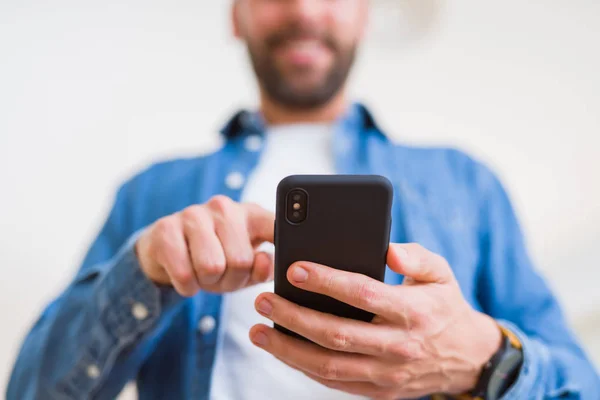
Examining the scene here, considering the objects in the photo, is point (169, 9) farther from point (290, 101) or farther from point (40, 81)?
point (290, 101)

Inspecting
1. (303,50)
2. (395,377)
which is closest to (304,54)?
(303,50)

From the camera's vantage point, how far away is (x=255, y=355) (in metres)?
0.48

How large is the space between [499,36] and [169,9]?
2.19ft

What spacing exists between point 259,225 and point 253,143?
31cm

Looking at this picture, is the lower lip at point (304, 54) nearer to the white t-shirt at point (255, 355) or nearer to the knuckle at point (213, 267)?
the white t-shirt at point (255, 355)

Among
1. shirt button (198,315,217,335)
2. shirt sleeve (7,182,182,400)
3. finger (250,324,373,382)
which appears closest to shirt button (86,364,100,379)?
shirt sleeve (7,182,182,400)

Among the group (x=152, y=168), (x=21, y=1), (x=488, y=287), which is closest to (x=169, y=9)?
(x=21, y=1)

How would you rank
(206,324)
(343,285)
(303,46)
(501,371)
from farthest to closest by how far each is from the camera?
(303,46), (206,324), (501,371), (343,285)

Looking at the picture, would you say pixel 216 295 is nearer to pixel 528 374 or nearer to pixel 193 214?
pixel 193 214

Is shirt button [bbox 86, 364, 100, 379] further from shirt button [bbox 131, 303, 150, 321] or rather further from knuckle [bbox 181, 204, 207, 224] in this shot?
knuckle [bbox 181, 204, 207, 224]

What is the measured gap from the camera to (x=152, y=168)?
2.26 ft

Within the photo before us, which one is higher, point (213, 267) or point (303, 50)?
point (303, 50)

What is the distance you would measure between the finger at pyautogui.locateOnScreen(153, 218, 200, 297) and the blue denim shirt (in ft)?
0.21

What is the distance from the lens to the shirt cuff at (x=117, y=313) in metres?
0.42
